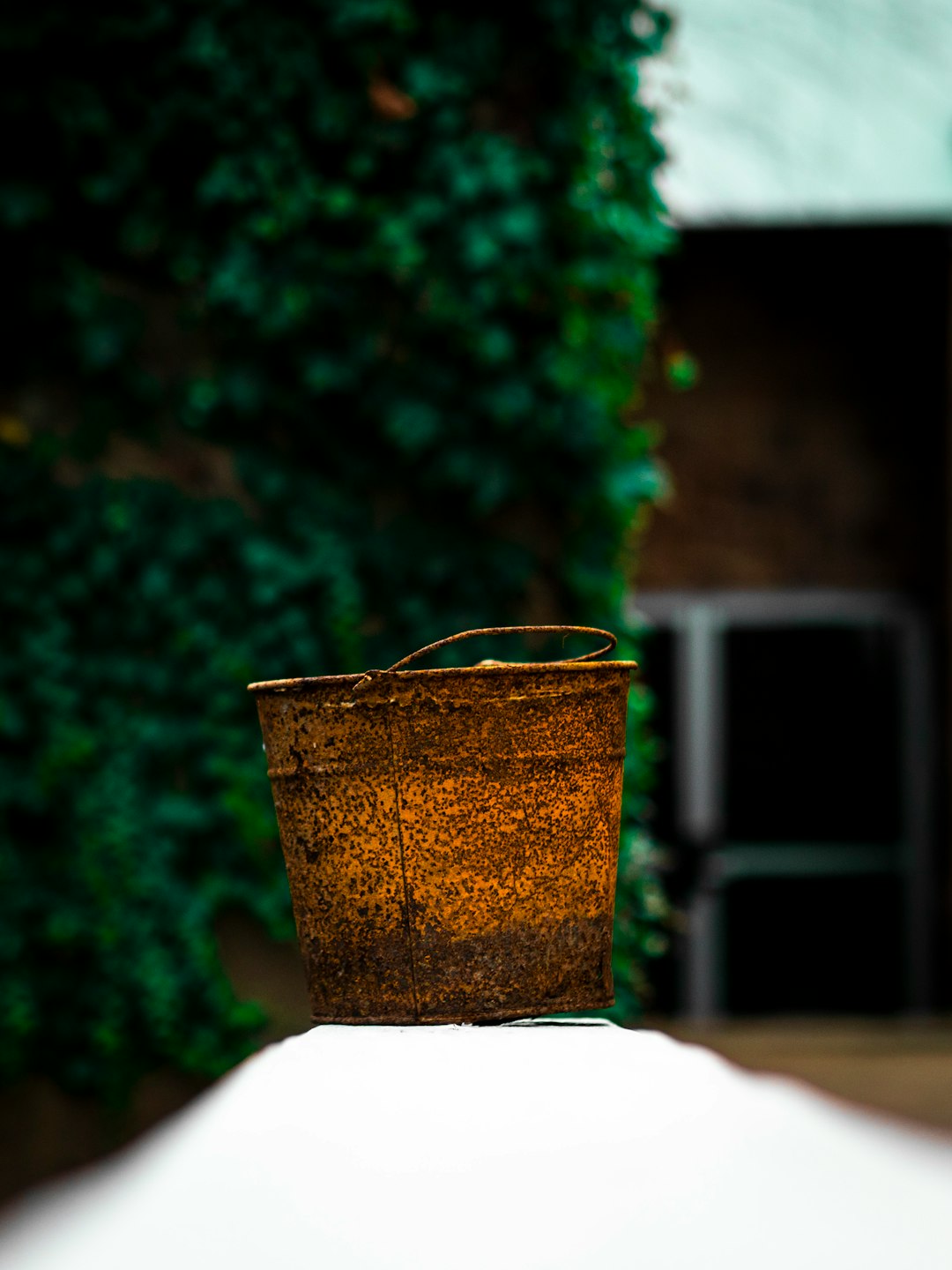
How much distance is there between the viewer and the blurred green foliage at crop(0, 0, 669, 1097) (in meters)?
2.62

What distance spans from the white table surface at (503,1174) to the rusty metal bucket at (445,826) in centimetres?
5

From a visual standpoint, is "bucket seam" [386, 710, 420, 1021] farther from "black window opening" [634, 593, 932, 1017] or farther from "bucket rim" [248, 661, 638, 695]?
"black window opening" [634, 593, 932, 1017]

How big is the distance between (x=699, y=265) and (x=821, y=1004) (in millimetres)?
2466

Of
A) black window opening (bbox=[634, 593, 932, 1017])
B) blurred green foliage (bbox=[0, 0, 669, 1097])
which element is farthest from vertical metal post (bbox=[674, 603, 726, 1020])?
blurred green foliage (bbox=[0, 0, 669, 1097])

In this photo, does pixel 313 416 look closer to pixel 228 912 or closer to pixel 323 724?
pixel 228 912

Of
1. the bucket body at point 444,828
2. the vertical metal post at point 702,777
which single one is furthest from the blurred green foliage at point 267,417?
the vertical metal post at point 702,777

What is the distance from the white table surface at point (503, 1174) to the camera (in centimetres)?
112

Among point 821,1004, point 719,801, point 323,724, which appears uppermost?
point 323,724

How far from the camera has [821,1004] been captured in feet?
15.3

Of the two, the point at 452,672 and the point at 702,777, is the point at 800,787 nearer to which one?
the point at 702,777

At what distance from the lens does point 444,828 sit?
3.99 feet

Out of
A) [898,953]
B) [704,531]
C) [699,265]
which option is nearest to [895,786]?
[898,953]

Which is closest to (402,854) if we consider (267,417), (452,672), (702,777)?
(452,672)

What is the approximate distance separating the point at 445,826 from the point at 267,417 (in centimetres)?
166
